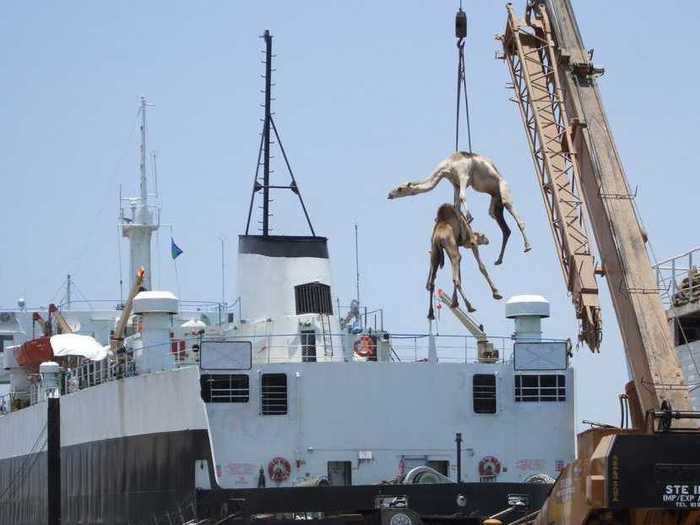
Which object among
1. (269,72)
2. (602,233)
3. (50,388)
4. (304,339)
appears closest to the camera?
(602,233)

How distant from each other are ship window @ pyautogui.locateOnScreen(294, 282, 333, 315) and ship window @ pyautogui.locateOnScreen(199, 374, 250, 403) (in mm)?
4212

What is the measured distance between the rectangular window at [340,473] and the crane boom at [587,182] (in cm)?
530

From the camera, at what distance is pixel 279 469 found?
87.0ft

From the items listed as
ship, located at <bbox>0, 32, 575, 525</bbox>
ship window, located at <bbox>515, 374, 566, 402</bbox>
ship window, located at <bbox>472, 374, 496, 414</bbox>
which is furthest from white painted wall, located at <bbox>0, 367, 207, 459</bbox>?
ship window, located at <bbox>515, 374, 566, 402</bbox>

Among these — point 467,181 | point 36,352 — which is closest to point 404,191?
point 467,181

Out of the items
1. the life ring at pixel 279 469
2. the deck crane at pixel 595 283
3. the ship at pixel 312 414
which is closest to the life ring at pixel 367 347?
the ship at pixel 312 414

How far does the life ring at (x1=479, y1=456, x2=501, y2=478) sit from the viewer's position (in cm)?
2728

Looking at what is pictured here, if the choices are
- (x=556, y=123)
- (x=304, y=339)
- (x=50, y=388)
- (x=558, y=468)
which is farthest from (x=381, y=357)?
(x=50, y=388)

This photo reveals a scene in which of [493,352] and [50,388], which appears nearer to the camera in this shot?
[493,352]

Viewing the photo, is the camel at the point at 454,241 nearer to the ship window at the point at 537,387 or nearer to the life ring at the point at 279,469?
the ship window at the point at 537,387

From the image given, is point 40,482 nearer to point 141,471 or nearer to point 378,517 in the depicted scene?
point 141,471

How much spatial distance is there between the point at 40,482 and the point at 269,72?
Result: 12.7 metres

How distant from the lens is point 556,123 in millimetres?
25922

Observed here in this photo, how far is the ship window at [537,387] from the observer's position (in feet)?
91.6
